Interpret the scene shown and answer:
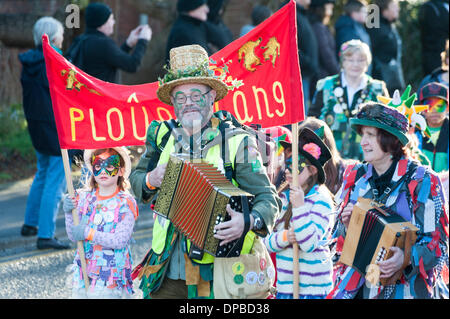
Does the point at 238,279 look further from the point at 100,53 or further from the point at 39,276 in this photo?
the point at 100,53

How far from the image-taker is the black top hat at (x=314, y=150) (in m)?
5.54

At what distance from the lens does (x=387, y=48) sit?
1151 cm

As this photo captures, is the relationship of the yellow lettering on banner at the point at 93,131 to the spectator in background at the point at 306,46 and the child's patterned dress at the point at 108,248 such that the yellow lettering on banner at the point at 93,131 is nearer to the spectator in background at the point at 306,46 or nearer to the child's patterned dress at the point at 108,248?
the child's patterned dress at the point at 108,248

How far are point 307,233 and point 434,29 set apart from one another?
8.63 metres

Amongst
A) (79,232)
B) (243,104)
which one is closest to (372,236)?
(243,104)

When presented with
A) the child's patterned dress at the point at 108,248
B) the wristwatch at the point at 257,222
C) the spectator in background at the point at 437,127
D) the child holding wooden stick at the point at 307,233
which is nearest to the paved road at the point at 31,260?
the child's patterned dress at the point at 108,248

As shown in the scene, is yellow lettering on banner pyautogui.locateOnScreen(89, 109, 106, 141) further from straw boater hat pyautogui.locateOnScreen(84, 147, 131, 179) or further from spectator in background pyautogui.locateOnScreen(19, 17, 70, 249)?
spectator in background pyautogui.locateOnScreen(19, 17, 70, 249)

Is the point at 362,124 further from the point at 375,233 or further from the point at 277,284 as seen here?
the point at 277,284

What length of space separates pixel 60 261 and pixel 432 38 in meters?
7.70

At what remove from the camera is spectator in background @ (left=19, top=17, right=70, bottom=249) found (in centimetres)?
805

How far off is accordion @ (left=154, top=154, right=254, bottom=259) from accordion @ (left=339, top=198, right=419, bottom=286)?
2.81ft

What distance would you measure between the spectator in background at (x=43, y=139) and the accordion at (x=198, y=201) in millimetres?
3957

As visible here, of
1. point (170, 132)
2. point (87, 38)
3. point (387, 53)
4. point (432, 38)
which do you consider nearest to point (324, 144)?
point (170, 132)

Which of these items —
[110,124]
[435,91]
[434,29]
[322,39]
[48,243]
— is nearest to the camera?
[110,124]
